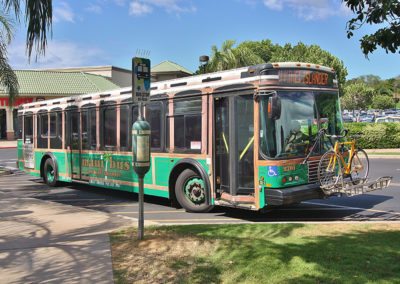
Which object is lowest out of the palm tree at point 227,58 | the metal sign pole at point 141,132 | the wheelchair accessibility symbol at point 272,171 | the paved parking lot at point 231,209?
the paved parking lot at point 231,209

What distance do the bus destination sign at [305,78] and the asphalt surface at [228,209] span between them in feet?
8.67

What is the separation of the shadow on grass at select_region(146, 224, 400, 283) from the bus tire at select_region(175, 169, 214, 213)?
7.39ft

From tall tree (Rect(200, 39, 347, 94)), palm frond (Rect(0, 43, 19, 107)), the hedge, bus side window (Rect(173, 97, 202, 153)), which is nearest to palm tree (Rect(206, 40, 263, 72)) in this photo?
tall tree (Rect(200, 39, 347, 94))

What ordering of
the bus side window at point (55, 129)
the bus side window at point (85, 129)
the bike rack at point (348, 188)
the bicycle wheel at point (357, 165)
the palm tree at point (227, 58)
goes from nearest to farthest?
1. the bike rack at point (348, 188)
2. the bicycle wheel at point (357, 165)
3. the bus side window at point (85, 129)
4. the bus side window at point (55, 129)
5. the palm tree at point (227, 58)

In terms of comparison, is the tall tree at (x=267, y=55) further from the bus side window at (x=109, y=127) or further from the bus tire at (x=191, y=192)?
the bus tire at (x=191, y=192)

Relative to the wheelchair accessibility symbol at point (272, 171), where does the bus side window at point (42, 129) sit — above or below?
above

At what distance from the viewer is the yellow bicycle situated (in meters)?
8.64

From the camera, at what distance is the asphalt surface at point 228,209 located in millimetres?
9203

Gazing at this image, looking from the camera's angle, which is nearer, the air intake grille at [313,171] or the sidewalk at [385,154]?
the air intake grille at [313,171]

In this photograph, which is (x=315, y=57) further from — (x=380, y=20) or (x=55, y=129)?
(x=380, y=20)

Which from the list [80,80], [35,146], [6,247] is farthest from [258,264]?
[80,80]

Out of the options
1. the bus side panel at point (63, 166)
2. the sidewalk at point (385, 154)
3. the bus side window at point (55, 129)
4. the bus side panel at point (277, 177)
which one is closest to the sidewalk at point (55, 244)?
the bus side panel at point (277, 177)

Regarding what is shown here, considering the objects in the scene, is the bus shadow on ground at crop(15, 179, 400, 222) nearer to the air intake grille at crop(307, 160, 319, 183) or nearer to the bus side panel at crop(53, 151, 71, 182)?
the bus side panel at crop(53, 151, 71, 182)

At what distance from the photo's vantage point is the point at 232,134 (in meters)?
8.84
